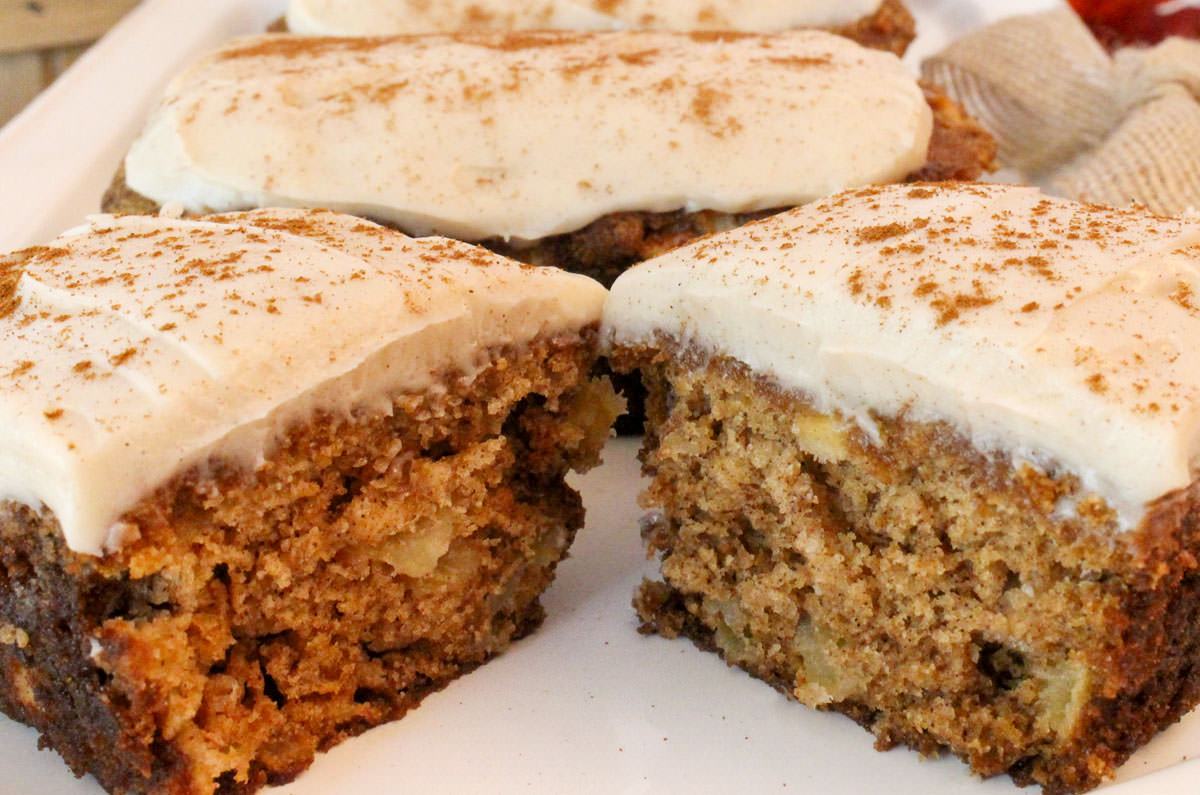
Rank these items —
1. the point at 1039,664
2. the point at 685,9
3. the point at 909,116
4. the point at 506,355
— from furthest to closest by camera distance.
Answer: the point at 685,9, the point at 909,116, the point at 506,355, the point at 1039,664

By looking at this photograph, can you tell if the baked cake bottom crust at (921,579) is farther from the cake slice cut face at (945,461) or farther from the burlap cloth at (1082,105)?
the burlap cloth at (1082,105)

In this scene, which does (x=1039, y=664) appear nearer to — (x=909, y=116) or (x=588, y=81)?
(x=909, y=116)

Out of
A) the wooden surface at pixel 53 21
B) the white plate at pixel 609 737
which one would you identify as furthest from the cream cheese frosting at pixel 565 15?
the white plate at pixel 609 737

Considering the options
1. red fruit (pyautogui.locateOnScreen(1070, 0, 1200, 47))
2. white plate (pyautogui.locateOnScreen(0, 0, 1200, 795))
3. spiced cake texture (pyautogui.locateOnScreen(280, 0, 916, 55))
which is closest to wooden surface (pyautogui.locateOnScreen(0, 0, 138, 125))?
spiced cake texture (pyautogui.locateOnScreen(280, 0, 916, 55))

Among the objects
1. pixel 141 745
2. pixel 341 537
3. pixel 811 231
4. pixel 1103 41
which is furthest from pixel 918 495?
pixel 1103 41

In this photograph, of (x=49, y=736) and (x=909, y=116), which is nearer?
(x=49, y=736)

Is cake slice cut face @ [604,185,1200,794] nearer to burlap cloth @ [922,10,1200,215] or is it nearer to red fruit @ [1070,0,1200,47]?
burlap cloth @ [922,10,1200,215]

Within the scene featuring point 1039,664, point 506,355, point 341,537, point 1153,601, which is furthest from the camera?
point 506,355
